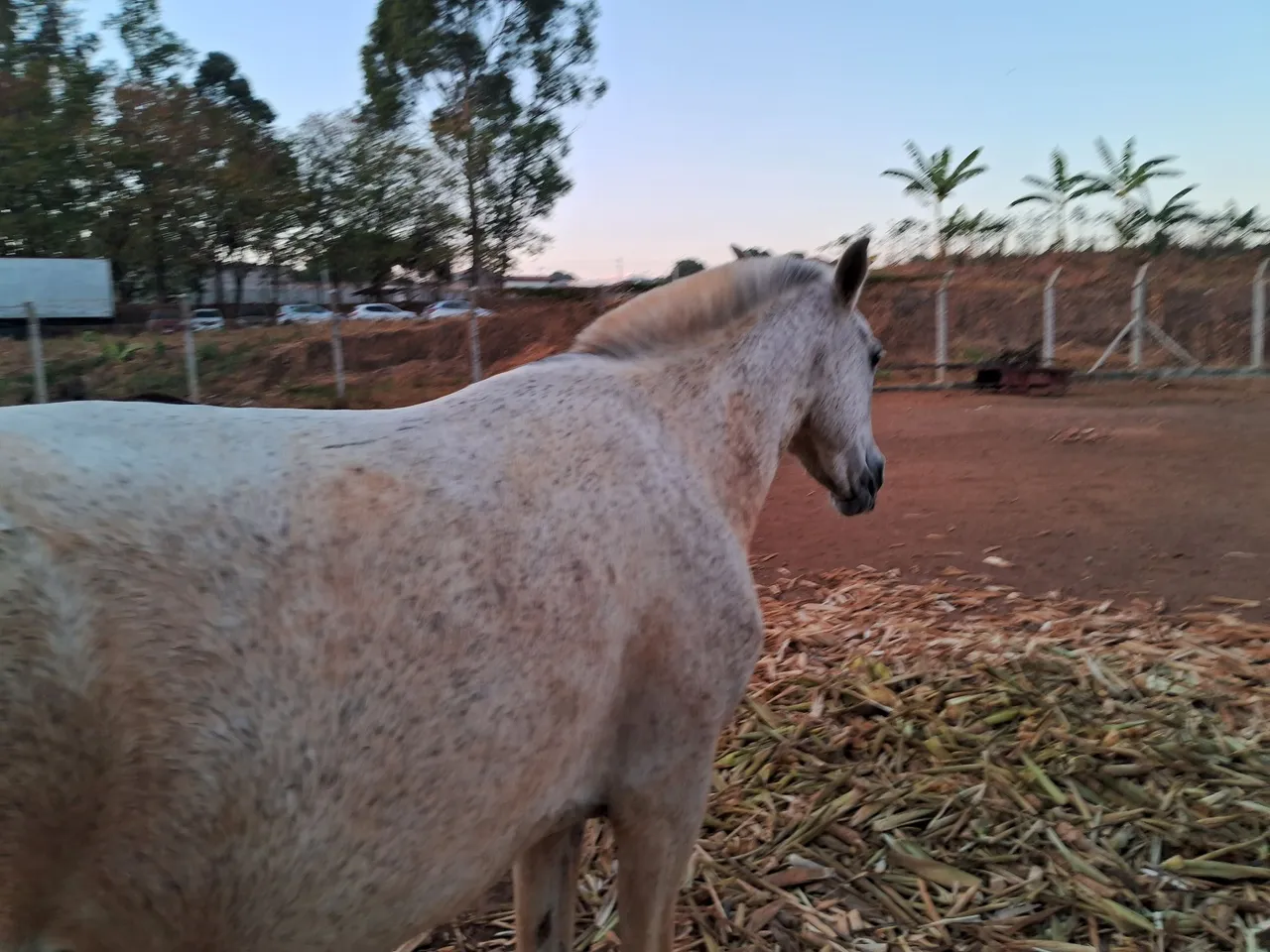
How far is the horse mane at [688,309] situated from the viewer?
227 cm

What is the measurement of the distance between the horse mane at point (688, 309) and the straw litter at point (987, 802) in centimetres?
187

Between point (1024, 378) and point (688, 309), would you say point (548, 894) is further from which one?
point (1024, 378)

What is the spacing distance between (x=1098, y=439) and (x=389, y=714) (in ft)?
35.1

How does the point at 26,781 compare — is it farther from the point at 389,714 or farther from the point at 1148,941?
the point at 1148,941

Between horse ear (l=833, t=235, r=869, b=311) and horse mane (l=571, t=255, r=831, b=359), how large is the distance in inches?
4.4

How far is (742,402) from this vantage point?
2.31 m

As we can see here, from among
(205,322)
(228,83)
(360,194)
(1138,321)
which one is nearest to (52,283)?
(205,322)

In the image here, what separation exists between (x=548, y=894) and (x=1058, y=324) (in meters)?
25.8

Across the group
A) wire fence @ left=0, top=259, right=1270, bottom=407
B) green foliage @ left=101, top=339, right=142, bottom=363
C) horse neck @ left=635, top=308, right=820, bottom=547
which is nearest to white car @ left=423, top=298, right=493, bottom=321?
wire fence @ left=0, top=259, right=1270, bottom=407

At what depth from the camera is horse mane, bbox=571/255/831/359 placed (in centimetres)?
227

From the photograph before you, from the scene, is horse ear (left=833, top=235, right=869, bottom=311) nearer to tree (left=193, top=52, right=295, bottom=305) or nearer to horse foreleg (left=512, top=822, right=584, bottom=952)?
horse foreleg (left=512, top=822, right=584, bottom=952)

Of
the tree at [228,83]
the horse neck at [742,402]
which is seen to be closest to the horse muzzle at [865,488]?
the horse neck at [742,402]

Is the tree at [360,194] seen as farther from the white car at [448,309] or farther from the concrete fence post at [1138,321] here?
the concrete fence post at [1138,321]

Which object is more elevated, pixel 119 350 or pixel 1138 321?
pixel 1138 321
